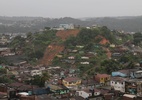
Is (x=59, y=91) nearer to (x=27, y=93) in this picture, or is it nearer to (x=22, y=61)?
(x=27, y=93)

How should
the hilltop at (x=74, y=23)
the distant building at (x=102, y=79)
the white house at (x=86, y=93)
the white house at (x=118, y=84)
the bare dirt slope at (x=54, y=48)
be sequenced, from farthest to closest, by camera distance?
the hilltop at (x=74, y=23)
the bare dirt slope at (x=54, y=48)
the distant building at (x=102, y=79)
the white house at (x=118, y=84)
the white house at (x=86, y=93)

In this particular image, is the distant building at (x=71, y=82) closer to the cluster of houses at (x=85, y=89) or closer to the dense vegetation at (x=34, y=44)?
the cluster of houses at (x=85, y=89)

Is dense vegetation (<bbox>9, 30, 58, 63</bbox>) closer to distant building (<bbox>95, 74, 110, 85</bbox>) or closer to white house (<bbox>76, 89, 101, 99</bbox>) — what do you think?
distant building (<bbox>95, 74, 110, 85</bbox>)

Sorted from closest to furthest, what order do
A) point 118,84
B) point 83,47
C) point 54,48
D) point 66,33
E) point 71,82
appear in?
point 118,84
point 71,82
point 83,47
point 54,48
point 66,33

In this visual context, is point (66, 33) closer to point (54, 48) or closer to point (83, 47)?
point (54, 48)

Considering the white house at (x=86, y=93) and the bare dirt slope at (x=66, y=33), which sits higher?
the bare dirt slope at (x=66, y=33)

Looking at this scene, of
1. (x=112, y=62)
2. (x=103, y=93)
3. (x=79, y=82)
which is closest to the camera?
(x=103, y=93)

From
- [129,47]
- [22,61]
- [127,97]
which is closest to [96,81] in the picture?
[127,97]

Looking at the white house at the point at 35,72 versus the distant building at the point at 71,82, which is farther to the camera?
the white house at the point at 35,72


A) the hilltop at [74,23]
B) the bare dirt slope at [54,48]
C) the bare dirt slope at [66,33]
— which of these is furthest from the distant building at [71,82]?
the hilltop at [74,23]

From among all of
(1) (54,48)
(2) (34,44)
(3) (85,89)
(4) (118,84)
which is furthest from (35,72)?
(2) (34,44)

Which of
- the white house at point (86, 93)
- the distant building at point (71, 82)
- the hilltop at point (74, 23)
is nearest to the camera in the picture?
the white house at point (86, 93)
